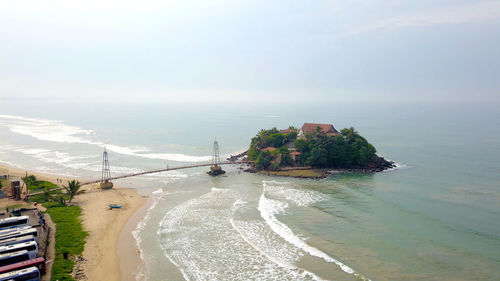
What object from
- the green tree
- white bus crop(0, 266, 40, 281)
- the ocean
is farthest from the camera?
the green tree

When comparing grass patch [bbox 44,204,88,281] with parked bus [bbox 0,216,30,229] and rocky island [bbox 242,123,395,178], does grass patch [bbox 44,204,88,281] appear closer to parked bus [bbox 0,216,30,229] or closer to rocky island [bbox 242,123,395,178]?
parked bus [bbox 0,216,30,229]

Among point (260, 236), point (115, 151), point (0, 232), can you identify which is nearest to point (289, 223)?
point (260, 236)

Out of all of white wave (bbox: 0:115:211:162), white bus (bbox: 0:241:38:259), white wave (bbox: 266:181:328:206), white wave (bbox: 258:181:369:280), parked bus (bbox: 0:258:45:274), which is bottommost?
white wave (bbox: 258:181:369:280)

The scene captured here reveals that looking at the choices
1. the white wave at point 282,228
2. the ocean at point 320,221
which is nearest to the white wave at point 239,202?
the ocean at point 320,221

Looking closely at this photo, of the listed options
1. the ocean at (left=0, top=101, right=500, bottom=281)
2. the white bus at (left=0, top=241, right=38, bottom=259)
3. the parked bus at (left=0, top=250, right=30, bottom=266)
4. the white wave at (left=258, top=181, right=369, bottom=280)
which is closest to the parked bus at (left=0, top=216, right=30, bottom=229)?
the white bus at (left=0, top=241, right=38, bottom=259)

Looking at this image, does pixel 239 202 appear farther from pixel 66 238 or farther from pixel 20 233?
pixel 20 233

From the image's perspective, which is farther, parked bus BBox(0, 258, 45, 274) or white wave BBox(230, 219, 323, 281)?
white wave BBox(230, 219, 323, 281)
